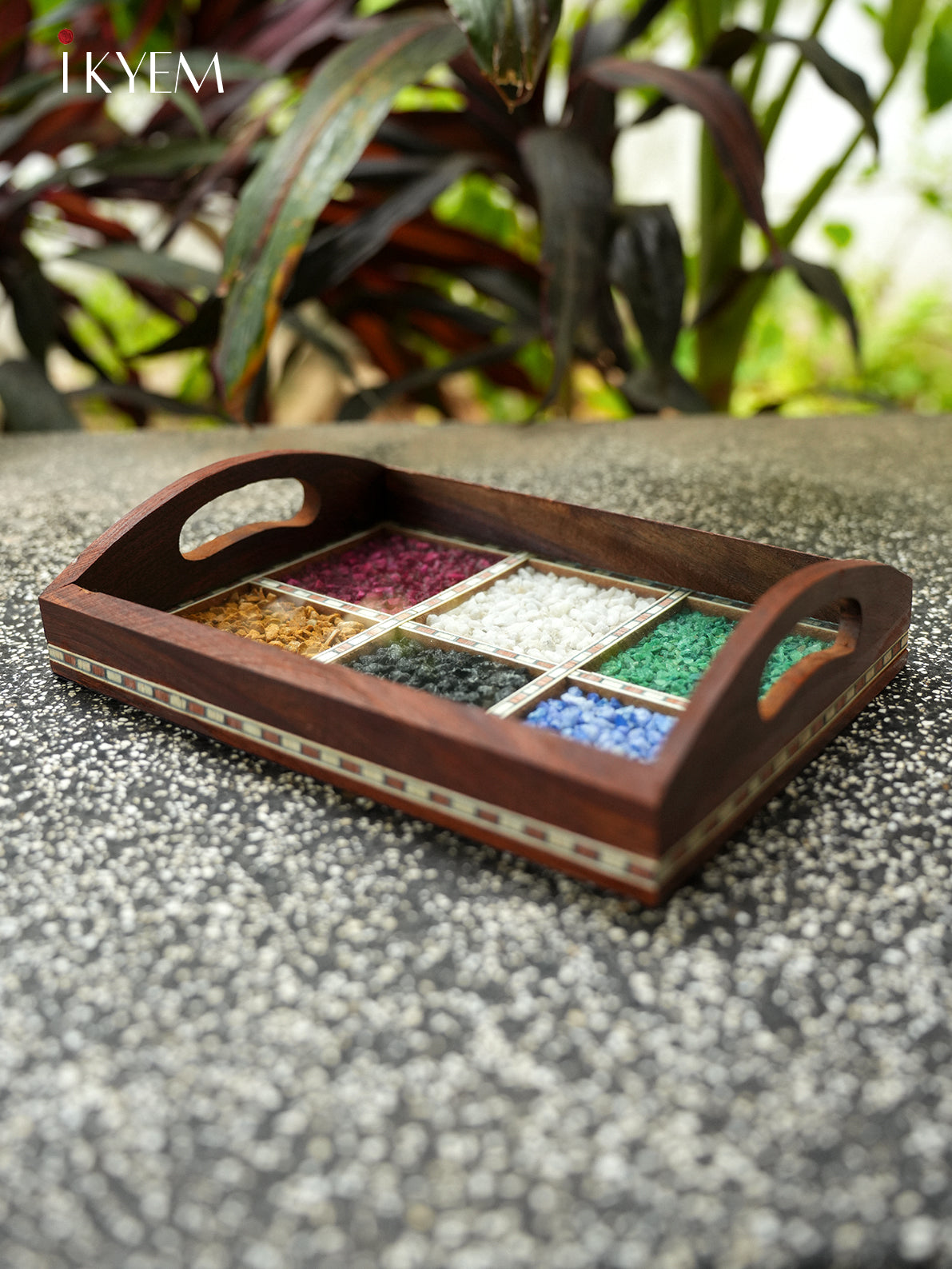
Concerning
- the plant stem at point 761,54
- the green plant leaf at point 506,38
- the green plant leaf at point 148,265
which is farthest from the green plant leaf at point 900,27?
the green plant leaf at point 148,265

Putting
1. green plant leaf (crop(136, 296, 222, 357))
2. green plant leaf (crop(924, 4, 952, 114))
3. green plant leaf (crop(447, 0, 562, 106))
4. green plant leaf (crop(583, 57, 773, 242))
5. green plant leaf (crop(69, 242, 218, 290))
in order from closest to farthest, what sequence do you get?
green plant leaf (crop(447, 0, 562, 106)) → green plant leaf (crop(583, 57, 773, 242)) → green plant leaf (crop(136, 296, 222, 357)) → green plant leaf (crop(69, 242, 218, 290)) → green plant leaf (crop(924, 4, 952, 114))

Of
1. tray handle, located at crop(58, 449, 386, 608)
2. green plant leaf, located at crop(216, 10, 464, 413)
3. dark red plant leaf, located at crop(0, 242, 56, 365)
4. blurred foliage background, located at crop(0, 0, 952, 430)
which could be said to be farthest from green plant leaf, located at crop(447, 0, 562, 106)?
dark red plant leaf, located at crop(0, 242, 56, 365)

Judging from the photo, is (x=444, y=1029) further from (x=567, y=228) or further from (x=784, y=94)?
(x=784, y=94)

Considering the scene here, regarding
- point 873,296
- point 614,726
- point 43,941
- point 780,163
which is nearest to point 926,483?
point 614,726

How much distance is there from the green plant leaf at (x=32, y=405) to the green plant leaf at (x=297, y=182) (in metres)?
0.46

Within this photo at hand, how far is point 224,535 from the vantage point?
79 centimetres

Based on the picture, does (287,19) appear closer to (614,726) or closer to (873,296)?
(614,726)

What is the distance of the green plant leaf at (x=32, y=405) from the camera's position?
4.93 ft

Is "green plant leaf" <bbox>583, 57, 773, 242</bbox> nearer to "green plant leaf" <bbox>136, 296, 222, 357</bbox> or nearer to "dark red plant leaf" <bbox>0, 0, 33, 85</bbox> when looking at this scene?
"green plant leaf" <bbox>136, 296, 222, 357</bbox>

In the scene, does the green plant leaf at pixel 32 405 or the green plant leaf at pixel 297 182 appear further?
the green plant leaf at pixel 32 405

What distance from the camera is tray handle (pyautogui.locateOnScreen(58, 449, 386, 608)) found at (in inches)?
28.3

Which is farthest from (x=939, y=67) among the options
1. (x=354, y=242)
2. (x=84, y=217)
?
(x=84, y=217)

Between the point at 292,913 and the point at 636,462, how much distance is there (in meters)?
0.88

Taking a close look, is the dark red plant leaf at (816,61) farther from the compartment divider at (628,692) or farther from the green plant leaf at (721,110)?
the compartment divider at (628,692)
